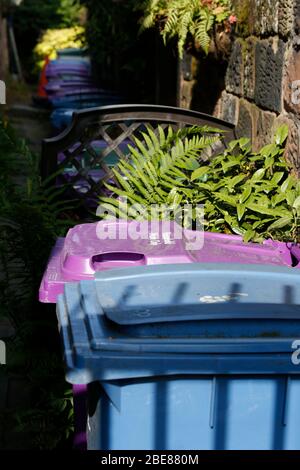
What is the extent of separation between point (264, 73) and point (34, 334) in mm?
2202

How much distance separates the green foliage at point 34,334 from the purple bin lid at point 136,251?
1.68ft

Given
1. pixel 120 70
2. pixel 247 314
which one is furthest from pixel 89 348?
pixel 120 70

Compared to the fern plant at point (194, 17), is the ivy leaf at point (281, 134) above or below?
below

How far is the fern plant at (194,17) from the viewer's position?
577cm

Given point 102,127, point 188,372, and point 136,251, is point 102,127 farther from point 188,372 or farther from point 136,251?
point 188,372

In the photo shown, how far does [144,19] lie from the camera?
253 inches

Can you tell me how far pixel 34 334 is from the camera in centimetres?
392

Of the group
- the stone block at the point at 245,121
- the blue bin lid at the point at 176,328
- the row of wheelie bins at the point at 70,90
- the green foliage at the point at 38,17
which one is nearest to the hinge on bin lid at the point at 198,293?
the blue bin lid at the point at 176,328

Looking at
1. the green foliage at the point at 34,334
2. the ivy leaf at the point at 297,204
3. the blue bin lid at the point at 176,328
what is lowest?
the green foliage at the point at 34,334

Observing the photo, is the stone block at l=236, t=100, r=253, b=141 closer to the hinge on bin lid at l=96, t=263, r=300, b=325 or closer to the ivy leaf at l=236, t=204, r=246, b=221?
the ivy leaf at l=236, t=204, r=246, b=221

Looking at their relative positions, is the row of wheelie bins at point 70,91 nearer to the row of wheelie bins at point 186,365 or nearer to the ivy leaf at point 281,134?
the ivy leaf at point 281,134

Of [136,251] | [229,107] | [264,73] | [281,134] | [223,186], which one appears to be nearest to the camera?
[136,251]

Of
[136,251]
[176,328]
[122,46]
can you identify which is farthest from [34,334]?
[122,46]

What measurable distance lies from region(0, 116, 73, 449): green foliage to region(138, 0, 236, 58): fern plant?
202 cm
